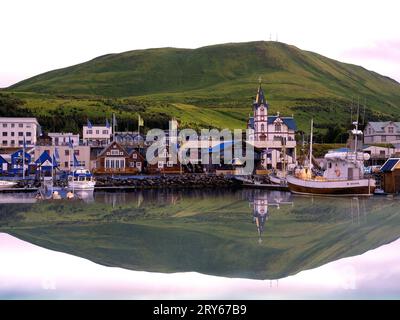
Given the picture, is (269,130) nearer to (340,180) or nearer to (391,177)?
(391,177)

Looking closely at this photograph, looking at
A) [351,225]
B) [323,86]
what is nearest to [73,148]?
[351,225]

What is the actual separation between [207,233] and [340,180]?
23.5m

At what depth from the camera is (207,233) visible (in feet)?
86.0

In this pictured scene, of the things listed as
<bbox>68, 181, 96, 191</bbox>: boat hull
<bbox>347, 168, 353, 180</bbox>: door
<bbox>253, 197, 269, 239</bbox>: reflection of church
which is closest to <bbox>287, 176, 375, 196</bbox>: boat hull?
<bbox>347, 168, 353, 180</bbox>: door

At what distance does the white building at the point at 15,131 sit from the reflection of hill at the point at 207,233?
1724 inches

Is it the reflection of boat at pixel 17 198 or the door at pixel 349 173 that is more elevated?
the door at pixel 349 173

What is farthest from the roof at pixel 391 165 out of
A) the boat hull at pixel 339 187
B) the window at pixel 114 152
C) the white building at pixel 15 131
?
the white building at pixel 15 131

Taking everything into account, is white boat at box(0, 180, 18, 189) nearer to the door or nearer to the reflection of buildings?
the reflection of buildings

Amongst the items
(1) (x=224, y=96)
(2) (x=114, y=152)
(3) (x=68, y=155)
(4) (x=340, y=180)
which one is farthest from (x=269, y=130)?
(1) (x=224, y=96)

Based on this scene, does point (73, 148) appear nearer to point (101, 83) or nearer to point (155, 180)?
point (155, 180)

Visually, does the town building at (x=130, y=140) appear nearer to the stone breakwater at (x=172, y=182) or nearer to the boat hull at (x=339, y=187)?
the stone breakwater at (x=172, y=182)

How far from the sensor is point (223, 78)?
647 ft

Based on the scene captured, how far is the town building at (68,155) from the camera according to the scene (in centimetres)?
6756

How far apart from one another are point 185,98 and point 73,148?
320ft
